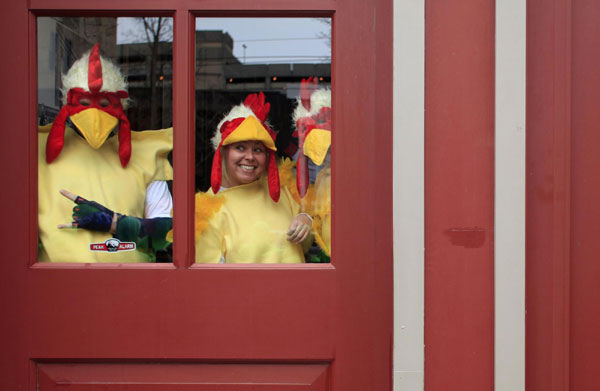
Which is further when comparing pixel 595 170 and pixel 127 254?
pixel 127 254

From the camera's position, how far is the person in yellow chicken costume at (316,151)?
4.95 ft

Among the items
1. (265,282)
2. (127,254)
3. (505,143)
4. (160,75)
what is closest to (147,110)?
(160,75)

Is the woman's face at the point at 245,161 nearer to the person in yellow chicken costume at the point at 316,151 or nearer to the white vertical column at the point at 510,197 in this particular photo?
the person in yellow chicken costume at the point at 316,151

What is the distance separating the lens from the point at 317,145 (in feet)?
5.05

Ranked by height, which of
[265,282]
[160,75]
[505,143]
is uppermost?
[160,75]

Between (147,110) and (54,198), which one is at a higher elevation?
(147,110)

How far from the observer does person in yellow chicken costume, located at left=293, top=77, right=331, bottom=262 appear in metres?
1.51

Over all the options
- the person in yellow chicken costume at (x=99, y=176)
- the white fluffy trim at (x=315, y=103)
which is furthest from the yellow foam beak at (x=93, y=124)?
the white fluffy trim at (x=315, y=103)

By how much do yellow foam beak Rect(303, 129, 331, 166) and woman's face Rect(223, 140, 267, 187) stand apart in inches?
5.8

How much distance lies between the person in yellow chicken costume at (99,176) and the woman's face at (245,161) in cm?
21

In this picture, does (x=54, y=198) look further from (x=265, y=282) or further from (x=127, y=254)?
(x=265, y=282)

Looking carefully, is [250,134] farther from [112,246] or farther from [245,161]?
[112,246]

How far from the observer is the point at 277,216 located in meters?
1.58

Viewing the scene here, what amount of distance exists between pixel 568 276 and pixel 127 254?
4.05ft
